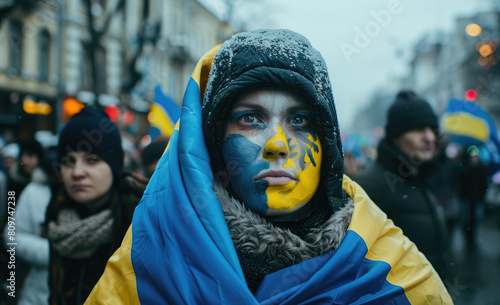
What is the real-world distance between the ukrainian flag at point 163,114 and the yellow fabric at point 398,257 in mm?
2621

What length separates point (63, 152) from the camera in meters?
2.50

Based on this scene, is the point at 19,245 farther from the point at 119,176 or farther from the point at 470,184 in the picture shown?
the point at 470,184

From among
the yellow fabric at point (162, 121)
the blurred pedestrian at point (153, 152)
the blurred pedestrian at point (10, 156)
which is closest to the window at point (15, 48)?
the blurred pedestrian at point (10, 156)

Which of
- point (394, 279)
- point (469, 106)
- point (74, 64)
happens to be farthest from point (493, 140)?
point (74, 64)

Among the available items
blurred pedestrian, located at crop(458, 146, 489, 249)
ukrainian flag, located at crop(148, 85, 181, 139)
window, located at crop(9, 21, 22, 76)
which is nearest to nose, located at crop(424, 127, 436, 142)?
ukrainian flag, located at crop(148, 85, 181, 139)

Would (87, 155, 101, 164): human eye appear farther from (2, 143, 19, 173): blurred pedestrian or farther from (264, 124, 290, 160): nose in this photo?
(2, 143, 19, 173): blurred pedestrian

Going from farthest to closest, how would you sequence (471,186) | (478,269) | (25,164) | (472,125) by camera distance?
Answer: 1. (471,186)
2. (478,269)
3. (472,125)
4. (25,164)

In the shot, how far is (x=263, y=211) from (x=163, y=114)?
279 centimetres

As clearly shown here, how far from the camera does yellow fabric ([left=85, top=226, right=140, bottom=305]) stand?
1.58 m

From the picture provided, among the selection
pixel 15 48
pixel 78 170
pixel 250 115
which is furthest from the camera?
pixel 15 48

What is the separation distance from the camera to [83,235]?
7.80ft

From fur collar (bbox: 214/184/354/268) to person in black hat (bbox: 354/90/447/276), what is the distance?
1.48 m

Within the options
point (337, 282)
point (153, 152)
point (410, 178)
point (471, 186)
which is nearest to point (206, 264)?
point (337, 282)

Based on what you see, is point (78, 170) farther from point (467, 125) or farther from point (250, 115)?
point (467, 125)
